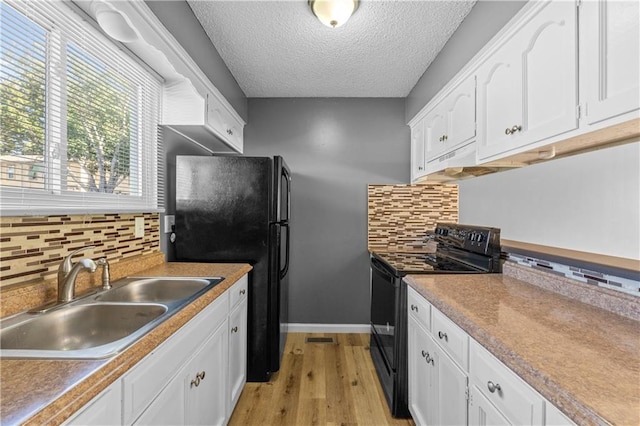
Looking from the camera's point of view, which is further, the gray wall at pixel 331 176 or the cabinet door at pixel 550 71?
the gray wall at pixel 331 176

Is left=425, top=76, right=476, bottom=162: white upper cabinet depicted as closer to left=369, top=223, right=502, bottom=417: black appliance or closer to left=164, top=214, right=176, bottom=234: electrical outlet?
left=369, top=223, right=502, bottom=417: black appliance

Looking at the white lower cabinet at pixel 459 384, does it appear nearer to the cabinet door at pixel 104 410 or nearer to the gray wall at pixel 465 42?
the cabinet door at pixel 104 410

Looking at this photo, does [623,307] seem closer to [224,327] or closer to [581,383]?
[581,383]

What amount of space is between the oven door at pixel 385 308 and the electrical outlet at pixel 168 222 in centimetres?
150

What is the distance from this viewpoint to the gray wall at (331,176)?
3.09 m

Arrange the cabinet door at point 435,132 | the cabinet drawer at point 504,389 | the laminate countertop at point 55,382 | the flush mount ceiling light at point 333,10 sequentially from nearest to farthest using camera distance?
the laminate countertop at point 55,382 < the cabinet drawer at point 504,389 < the flush mount ceiling light at point 333,10 < the cabinet door at point 435,132

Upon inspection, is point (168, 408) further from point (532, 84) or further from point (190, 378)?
point (532, 84)

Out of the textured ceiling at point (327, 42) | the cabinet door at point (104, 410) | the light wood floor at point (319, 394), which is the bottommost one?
the light wood floor at point (319, 394)

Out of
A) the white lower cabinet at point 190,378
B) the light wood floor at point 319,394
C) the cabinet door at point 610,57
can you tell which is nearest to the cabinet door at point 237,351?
the white lower cabinet at point 190,378

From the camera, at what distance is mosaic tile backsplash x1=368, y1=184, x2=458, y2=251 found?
3.04 m

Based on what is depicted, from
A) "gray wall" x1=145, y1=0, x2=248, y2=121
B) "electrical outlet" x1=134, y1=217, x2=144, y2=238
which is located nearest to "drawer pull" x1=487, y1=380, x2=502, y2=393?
"electrical outlet" x1=134, y1=217, x2=144, y2=238

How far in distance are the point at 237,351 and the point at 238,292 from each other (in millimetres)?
364

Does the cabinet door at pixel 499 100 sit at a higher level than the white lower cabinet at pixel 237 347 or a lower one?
higher

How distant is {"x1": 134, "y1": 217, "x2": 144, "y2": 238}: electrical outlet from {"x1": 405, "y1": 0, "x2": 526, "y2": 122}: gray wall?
216 centimetres
